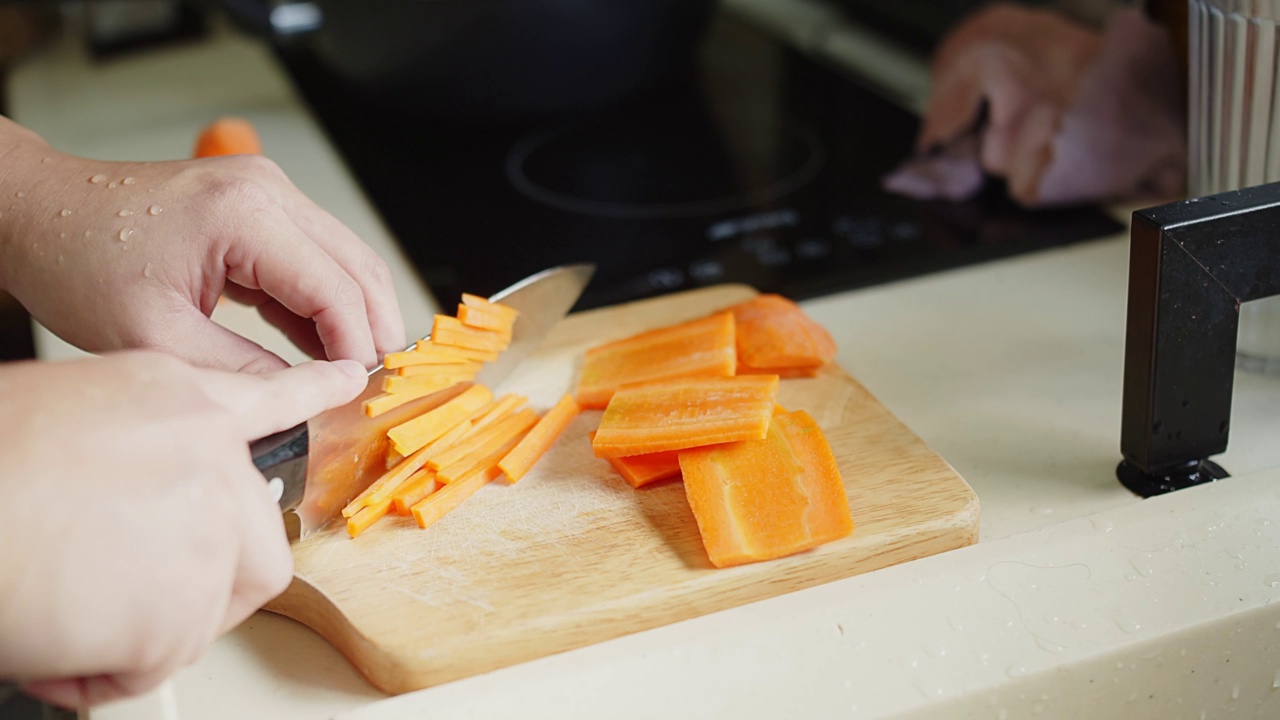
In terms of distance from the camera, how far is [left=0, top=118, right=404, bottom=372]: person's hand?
805mm

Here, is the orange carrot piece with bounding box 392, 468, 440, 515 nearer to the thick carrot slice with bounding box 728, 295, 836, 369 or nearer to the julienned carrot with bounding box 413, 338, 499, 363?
the julienned carrot with bounding box 413, 338, 499, 363

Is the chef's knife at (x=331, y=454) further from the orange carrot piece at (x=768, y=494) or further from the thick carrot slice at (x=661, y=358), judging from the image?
the orange carrot piece at (x=768, y=494)

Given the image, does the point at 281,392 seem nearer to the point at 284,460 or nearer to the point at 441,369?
the point at 284,460

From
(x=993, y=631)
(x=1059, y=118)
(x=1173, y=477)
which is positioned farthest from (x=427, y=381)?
(x=1059, y=118)

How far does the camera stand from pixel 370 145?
5.16 ft

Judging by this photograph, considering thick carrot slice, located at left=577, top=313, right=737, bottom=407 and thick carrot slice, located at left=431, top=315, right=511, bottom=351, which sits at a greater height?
thick carrot slice, located at left=431, top=315, right=511, bottom=351

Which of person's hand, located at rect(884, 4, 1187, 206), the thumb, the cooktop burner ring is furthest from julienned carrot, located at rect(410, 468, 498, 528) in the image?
person's hand, located at rect(884, 4, 1187, 206)

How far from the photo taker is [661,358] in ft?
3.15

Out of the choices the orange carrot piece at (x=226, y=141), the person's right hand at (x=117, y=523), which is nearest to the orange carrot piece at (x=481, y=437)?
the person's right hand at (x=117, y=523)

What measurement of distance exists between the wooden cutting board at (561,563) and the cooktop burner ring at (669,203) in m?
0.51

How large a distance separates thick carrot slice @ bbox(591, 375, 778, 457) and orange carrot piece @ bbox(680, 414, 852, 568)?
16 mm

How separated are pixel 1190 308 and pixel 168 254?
27.3 inches

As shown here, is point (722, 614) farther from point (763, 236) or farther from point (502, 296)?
point (763, 236)

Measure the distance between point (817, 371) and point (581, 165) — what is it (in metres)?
0.63
